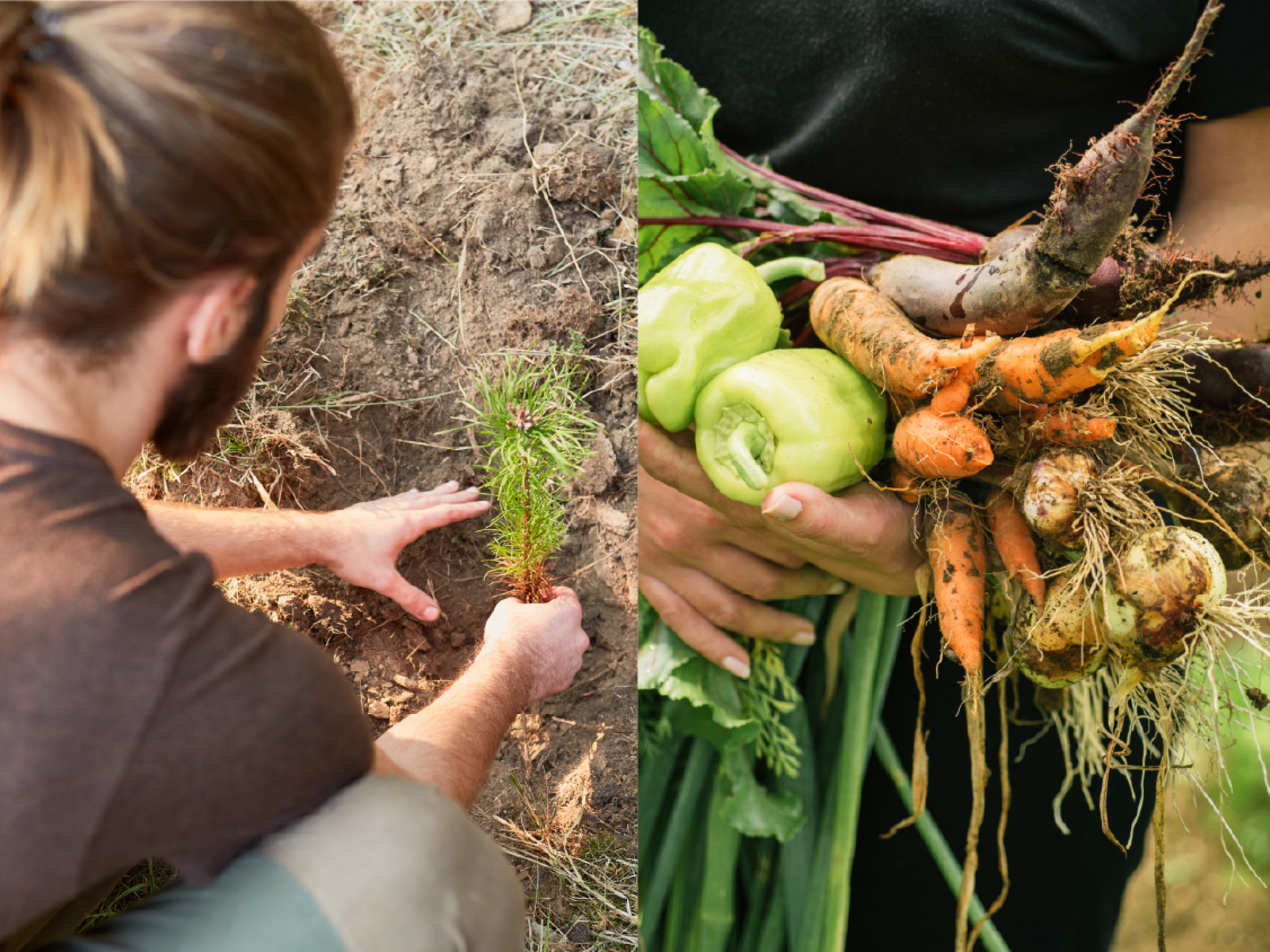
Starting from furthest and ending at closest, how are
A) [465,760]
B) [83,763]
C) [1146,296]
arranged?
[465,760] → [1146,296] → [83,763]

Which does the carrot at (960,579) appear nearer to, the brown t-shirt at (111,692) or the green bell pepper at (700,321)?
the green bell pepper at (700,321)

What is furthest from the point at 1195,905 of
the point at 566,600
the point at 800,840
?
the point at 566,600

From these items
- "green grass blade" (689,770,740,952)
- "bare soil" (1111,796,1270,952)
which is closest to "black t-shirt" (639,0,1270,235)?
"green grass blade" (689,770,740,952)

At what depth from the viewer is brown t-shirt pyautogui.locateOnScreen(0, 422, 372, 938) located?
1.53 feet

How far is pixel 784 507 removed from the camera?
0.66 metres

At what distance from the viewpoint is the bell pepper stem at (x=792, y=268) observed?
0.74 m

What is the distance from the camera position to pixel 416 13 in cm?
117

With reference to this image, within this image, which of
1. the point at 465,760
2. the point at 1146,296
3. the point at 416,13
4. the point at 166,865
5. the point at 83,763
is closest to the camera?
the point at 83,763

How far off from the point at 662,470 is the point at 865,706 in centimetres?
37

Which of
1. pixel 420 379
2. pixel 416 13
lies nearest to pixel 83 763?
pixel 420 379

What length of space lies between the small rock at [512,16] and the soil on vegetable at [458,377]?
0.02 metres

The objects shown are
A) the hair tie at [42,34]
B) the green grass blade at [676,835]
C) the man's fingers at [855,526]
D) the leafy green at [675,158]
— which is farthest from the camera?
the green grass blade at [676,835]

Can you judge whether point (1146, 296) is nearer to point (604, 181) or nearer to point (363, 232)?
point (604, 181)

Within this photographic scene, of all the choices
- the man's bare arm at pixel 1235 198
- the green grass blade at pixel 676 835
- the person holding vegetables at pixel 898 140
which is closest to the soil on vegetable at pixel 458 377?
the green grass blade at pixel 676 835
